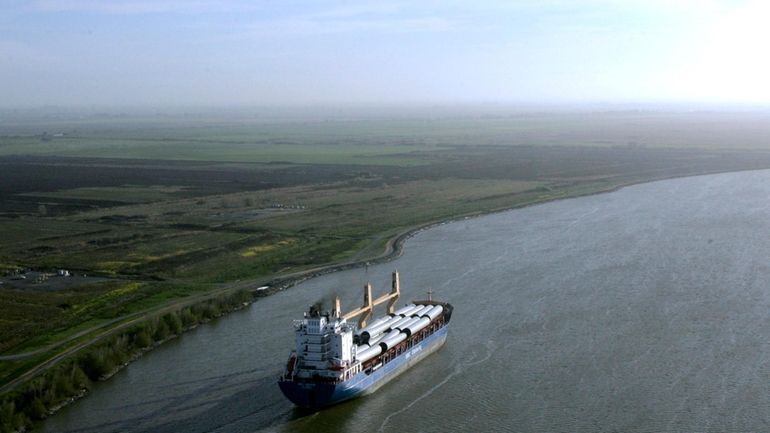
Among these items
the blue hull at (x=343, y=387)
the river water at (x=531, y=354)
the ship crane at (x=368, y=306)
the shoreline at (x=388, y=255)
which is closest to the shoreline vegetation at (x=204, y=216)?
the shoreline at (x=388, y=255)

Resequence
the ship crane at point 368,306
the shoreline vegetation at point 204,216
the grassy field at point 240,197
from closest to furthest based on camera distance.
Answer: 1. the ship crane at point 368,306
2. the shoreline vegetation at point 204,216
3. the grassy field at point 240,197

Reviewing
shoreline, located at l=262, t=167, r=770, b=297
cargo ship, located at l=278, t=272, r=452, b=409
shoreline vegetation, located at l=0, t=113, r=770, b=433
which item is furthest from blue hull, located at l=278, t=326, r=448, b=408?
shoreline, located at l=262, t=167, r=770, b=297

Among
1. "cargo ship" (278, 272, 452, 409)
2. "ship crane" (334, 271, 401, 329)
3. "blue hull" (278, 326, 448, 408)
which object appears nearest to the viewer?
"blue hull" (278, 326, 448, 408)

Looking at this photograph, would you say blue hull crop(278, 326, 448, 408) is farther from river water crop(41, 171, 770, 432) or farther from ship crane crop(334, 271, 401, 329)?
ship crane crop(334, 271, 401, 329)

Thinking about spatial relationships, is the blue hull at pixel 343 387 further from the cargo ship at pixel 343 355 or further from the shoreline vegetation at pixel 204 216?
the shoreline vegetation at pixel 204 216

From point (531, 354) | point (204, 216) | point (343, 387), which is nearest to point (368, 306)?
point (343, 387)

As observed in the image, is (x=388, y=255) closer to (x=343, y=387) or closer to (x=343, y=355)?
(x=343, y=355)
